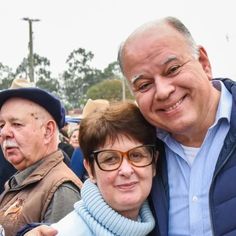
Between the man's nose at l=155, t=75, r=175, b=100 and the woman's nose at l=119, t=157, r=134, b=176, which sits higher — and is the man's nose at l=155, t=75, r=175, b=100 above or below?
above

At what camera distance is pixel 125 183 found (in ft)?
6.56

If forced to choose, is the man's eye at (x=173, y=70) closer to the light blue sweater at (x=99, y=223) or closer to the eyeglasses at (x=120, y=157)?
the eyeglasses at (x=120, y=157)

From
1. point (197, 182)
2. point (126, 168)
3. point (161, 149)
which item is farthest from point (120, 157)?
point (197, 182)

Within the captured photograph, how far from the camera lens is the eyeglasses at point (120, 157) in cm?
201

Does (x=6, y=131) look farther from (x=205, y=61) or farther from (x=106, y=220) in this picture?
(x=205, y=61)

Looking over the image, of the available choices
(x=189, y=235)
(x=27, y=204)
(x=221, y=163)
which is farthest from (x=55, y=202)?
(x=221, y=163)

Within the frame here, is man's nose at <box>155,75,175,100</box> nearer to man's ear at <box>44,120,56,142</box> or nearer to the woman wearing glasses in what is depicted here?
the woman wearing glasses

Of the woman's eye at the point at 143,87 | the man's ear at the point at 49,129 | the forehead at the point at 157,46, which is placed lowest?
the man's ear at the point at 49,129

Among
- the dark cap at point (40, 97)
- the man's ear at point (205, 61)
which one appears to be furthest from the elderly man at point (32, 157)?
the man's ear at point (205, 61)

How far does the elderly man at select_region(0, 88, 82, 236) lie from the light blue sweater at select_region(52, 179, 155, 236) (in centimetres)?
47

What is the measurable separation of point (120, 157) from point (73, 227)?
13.5 inches

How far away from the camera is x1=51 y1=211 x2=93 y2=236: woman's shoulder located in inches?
76.7

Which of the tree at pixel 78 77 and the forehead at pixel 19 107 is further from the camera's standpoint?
the tree at pixel 78 77

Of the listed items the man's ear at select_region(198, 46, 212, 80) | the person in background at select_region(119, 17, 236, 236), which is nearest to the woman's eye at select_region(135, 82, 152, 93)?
the person in background at select_region(119, 17, 236, 236)
